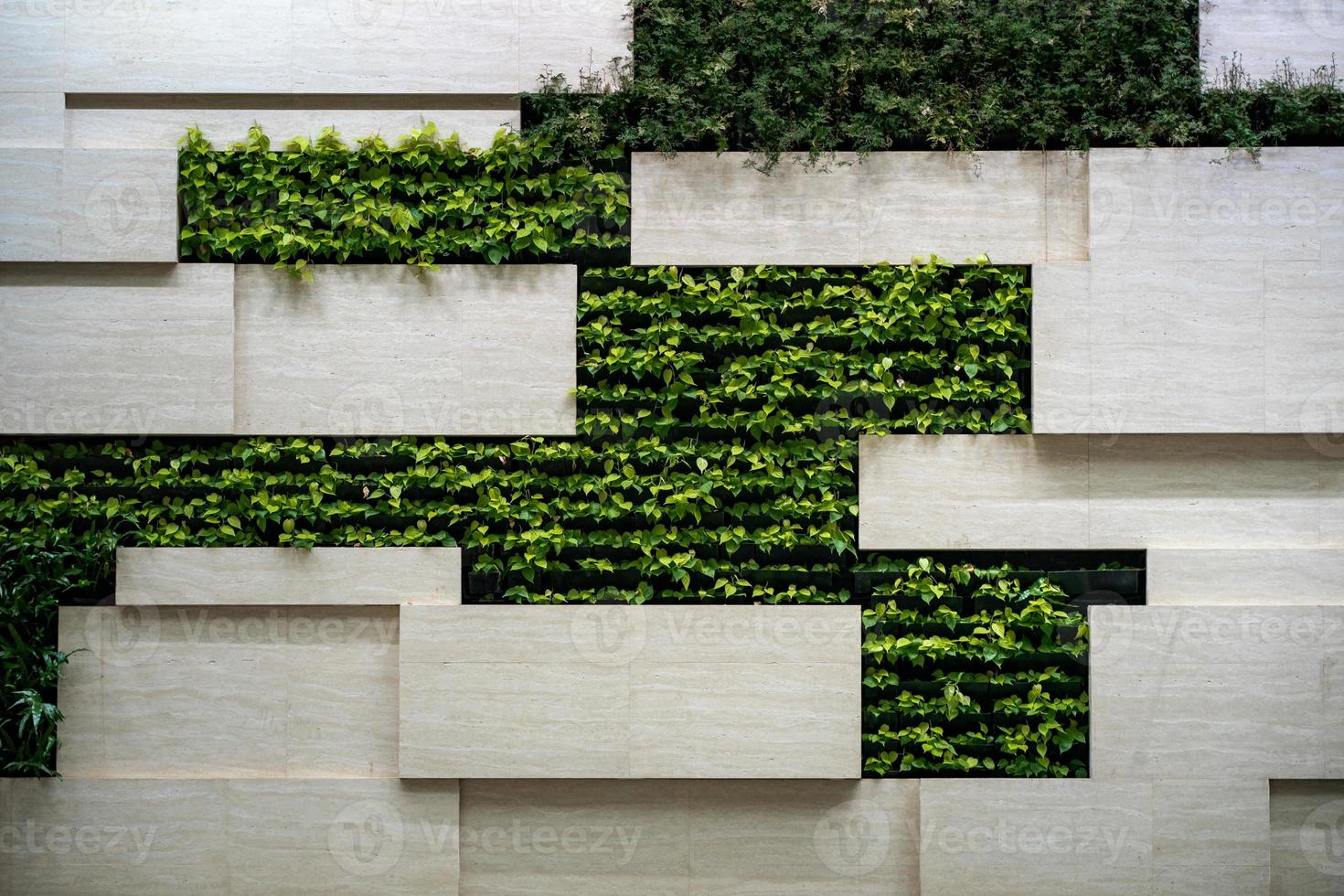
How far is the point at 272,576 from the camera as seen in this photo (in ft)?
11.9

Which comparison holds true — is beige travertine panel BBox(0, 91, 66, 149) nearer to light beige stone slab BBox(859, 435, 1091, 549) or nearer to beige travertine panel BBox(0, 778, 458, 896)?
beige travertine panel BBox(0, 778, 458, 896)

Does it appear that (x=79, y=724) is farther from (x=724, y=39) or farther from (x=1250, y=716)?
(x=1250, y=716)

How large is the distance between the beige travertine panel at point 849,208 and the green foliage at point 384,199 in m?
0.21

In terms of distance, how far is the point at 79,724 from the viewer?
363 centimetres

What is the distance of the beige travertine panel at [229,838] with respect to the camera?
3.60 m

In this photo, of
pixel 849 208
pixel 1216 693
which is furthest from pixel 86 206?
pixel 1216 693

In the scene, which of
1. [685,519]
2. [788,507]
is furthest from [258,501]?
[788,507]

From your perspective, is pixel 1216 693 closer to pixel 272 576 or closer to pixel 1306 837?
pixel 1306 837

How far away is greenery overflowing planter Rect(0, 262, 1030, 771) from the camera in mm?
3643

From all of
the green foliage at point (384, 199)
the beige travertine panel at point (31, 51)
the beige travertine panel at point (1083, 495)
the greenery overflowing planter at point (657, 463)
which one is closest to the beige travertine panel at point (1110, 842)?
the beige travertine panel at point (1083, 495)

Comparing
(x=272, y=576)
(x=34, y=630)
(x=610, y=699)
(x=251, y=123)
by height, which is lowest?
(x=610, y=699)

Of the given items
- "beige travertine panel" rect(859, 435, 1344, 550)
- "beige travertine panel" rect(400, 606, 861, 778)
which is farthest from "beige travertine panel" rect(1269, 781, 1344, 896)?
"beige travertine panel" rect(400, 606, 861, 778)

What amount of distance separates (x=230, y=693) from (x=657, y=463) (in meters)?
2.07

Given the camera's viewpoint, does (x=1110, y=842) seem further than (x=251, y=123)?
No
